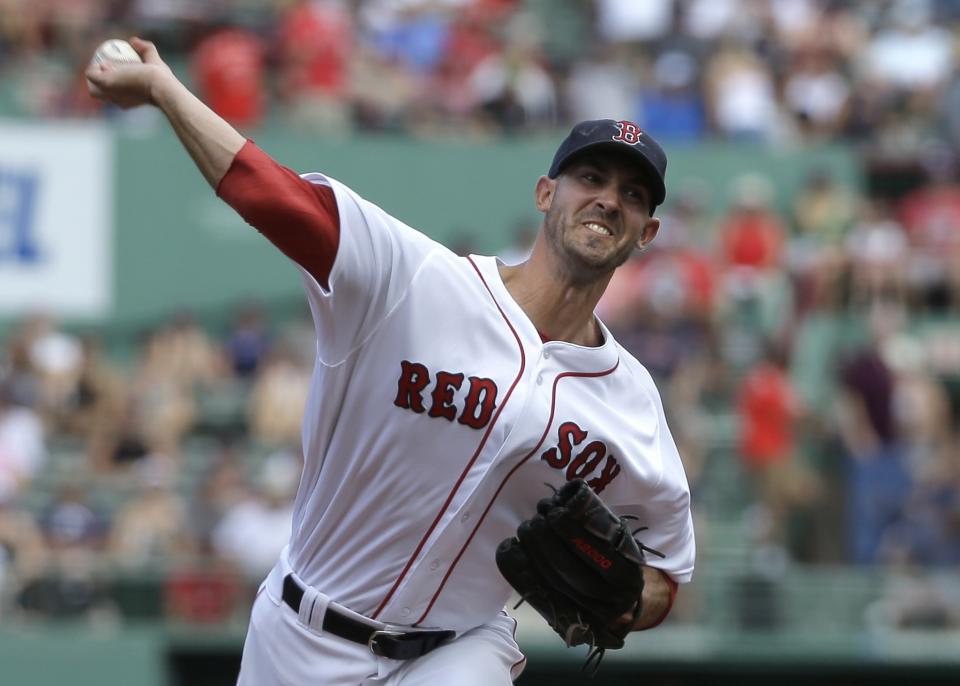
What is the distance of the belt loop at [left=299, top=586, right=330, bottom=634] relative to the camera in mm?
4703

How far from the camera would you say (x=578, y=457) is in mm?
4625

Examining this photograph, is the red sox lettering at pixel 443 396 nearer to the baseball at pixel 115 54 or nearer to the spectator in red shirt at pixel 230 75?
the baseball at pixel 115 54

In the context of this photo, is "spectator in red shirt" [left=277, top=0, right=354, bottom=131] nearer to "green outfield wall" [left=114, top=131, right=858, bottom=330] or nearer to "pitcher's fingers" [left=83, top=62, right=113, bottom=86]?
"green outfield wall" [left=114, top=131, right=858, bottom=330]

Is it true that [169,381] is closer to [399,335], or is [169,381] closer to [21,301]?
[21,301]

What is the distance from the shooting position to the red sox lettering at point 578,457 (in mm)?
4605

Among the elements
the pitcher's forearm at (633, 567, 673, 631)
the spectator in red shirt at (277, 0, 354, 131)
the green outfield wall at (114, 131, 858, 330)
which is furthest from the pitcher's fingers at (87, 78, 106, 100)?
the spectator in red shirt at (277, 0, 354, 131)

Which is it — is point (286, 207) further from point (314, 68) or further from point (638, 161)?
point (314, 68)

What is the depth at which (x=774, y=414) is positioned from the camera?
12.2m

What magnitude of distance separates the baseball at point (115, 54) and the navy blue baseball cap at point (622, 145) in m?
1.15

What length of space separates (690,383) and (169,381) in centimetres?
359

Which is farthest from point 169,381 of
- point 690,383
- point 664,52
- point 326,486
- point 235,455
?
point 326,486

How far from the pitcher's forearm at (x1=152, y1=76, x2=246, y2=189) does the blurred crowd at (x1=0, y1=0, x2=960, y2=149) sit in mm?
10351

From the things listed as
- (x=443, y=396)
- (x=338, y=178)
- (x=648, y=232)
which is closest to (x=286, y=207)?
(x=443, y=396)

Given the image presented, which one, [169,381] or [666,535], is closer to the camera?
[666,535]
